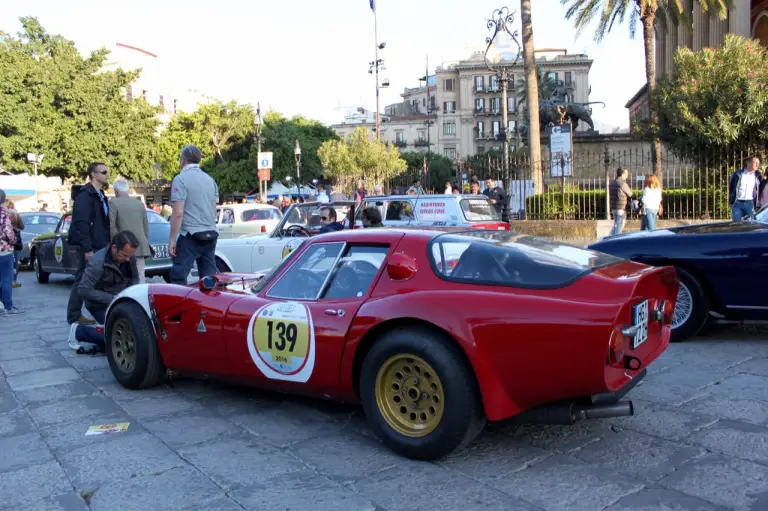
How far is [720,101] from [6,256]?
15.6m

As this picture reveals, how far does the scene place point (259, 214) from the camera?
15188 millimetres

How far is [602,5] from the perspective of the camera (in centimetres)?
2355

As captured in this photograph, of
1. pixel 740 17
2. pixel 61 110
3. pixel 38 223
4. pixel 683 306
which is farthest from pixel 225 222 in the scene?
pixel 740 17

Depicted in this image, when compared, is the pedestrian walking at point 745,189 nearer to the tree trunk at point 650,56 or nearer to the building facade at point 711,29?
the tree trunk at point 650,56

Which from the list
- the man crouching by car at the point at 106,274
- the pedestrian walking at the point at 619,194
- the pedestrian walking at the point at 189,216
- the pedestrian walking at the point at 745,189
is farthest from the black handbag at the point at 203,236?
the pedestrian walking at the point at 619,194

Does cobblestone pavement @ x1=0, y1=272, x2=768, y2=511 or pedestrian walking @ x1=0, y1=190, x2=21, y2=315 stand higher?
pedestrian walking @ x1=0, y1=190, x2=21, y2=315

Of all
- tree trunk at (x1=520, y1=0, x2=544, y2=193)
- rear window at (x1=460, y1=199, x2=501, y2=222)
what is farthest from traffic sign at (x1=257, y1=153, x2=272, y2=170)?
rear window at (x1=460, y1=199, x2=501, y2=222)

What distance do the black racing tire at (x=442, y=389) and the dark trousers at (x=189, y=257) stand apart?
3520 mm

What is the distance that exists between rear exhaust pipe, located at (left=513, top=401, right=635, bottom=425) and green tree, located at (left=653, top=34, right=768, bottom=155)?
48.8 feet

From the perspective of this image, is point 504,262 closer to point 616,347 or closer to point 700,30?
point 616,347

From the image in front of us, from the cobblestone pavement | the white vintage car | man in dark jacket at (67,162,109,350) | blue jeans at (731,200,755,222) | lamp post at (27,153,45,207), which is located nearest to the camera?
the cobblestone pavement

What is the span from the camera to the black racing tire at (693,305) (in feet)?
20.4

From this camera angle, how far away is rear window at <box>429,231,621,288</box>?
11.8ft

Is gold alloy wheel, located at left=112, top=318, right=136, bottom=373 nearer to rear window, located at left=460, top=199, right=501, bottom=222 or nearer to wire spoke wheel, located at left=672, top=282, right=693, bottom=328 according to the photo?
wire spoke wheel, located at left=672, top=282, right=693, bottom=328
